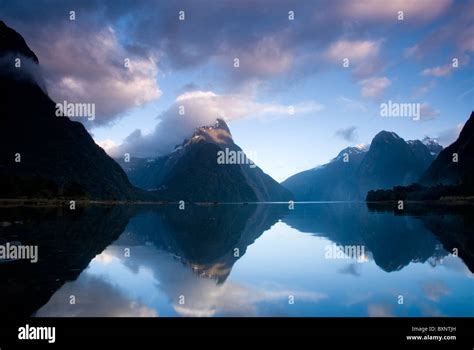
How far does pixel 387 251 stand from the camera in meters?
26.7

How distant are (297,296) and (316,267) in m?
7.24

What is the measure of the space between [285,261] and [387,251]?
8.31 metres

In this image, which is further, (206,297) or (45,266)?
(45,266)

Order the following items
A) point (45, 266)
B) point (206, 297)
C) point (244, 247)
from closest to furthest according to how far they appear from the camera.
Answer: point (206, 297) → point (45, 266) → point (244, 247)

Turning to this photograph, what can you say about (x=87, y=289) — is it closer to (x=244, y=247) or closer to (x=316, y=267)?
(x=316, y=267)

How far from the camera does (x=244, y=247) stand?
30.9 meters
